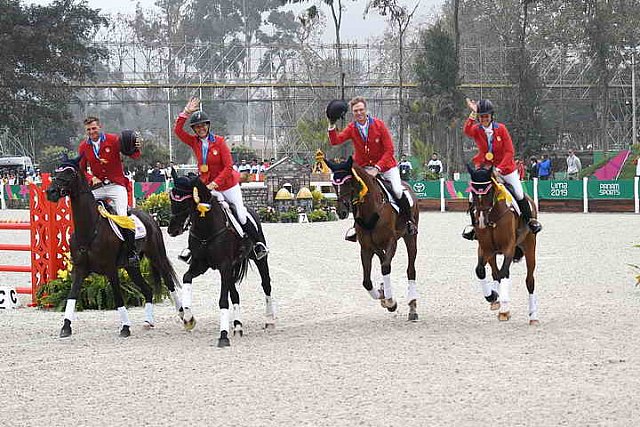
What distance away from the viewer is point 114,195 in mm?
12211

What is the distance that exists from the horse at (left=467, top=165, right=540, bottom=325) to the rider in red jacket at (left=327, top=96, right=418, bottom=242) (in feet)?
3.32

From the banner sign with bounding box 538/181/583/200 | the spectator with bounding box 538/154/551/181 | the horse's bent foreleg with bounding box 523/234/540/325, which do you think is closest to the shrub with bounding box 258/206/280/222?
the banner sign with bounding box 538/181/583/200

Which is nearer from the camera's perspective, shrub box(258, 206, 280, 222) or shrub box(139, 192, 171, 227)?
shrub box(139, 192, 171, 227)

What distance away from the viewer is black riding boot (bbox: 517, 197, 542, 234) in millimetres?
12188

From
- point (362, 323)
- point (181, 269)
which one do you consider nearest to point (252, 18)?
point (181, 269)

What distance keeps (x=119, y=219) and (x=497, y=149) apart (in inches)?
177

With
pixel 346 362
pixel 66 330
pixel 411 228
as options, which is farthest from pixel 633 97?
pixel 346 362

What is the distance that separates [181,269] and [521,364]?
1096cm

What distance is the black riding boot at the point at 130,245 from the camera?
12062 mm

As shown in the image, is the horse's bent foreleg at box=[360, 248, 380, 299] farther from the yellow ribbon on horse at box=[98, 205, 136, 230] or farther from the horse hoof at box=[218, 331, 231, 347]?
the yellow ribbon on horse at box=[98, 205, 136, 230]

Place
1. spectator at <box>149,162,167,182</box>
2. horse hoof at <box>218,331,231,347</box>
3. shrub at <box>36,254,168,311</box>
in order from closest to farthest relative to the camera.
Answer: horse hoof at <box>218,331,231,347</box>, shrub at <box>36,254,168,311</box>, spectator at <box>149,162,167,182</box>

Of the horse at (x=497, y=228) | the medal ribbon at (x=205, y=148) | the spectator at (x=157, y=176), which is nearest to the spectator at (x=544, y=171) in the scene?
the spectator at (x=157, y=176)

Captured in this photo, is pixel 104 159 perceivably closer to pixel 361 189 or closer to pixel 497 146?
pixel 361 189

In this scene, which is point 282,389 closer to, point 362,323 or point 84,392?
point 84,392
